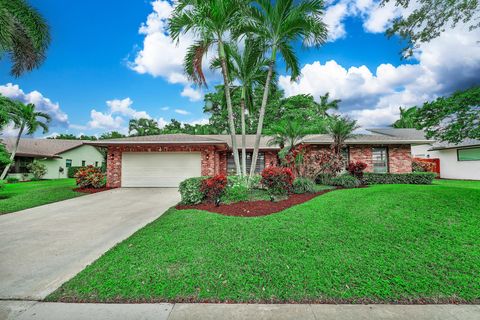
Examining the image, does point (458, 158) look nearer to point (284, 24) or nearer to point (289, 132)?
point (289, 132)

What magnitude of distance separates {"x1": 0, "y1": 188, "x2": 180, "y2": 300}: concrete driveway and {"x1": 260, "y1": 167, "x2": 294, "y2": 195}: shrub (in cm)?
377

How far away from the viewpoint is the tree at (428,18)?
4.82 m

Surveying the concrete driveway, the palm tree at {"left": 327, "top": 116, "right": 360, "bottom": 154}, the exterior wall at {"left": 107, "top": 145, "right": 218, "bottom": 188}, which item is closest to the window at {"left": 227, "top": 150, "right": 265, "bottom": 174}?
the exterior wall at {"left": 107, "top": 145, "right": 218, "bottom": 188}

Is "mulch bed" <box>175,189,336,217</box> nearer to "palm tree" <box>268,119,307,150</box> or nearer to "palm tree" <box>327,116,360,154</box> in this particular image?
"palm tree" <box>268,119,307,150</box>

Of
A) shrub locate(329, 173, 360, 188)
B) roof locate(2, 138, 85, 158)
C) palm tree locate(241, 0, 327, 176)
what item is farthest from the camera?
roof locate(2, 138, 85, 158)

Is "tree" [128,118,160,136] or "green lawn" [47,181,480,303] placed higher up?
"tree" [128,118,160,136]

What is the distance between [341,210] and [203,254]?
12.8 feet

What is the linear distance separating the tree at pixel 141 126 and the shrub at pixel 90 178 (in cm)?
2010

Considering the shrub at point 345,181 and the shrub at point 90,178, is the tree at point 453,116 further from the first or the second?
the shrub at point 90,178

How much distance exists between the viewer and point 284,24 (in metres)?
7.60

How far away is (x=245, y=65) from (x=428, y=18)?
5.74 metres

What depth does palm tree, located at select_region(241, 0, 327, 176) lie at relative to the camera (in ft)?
24.3

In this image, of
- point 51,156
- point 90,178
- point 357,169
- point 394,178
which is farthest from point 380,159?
point 51,156

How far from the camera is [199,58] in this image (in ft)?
26.9
